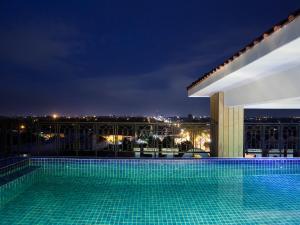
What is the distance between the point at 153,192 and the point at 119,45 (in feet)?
44.4

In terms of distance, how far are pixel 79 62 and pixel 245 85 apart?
1497cm

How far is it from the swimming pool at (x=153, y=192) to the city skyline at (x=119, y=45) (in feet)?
13.0

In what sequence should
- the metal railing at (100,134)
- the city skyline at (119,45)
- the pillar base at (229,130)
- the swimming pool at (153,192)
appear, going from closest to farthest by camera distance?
the swimming pool at (153,192)
the pillar base at (229,130)
the metal railing at (100,134)
the city skyline at (119,45)

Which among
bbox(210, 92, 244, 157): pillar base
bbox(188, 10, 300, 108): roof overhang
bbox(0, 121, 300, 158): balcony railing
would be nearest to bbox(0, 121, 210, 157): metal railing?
bbox(0, 121, 300, 158): balcony railing

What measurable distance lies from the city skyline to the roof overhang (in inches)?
119

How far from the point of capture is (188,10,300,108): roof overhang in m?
3.19

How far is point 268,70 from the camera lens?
489 cm

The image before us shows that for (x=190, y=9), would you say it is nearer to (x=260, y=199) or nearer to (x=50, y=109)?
(x=260, y=199)

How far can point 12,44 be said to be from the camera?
17.5 metres

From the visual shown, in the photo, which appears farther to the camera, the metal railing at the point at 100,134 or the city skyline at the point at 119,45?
the city skyline at the point at 119,45

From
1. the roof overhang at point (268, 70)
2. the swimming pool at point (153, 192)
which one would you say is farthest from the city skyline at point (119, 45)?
the swimming pool at point (153, 192)

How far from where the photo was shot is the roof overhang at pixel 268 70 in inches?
126

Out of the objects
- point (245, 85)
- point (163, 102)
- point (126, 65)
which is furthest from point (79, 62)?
point (245, 85)

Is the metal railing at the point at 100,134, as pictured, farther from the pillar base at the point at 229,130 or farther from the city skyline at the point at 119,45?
the city skyline at the point at 119,45
